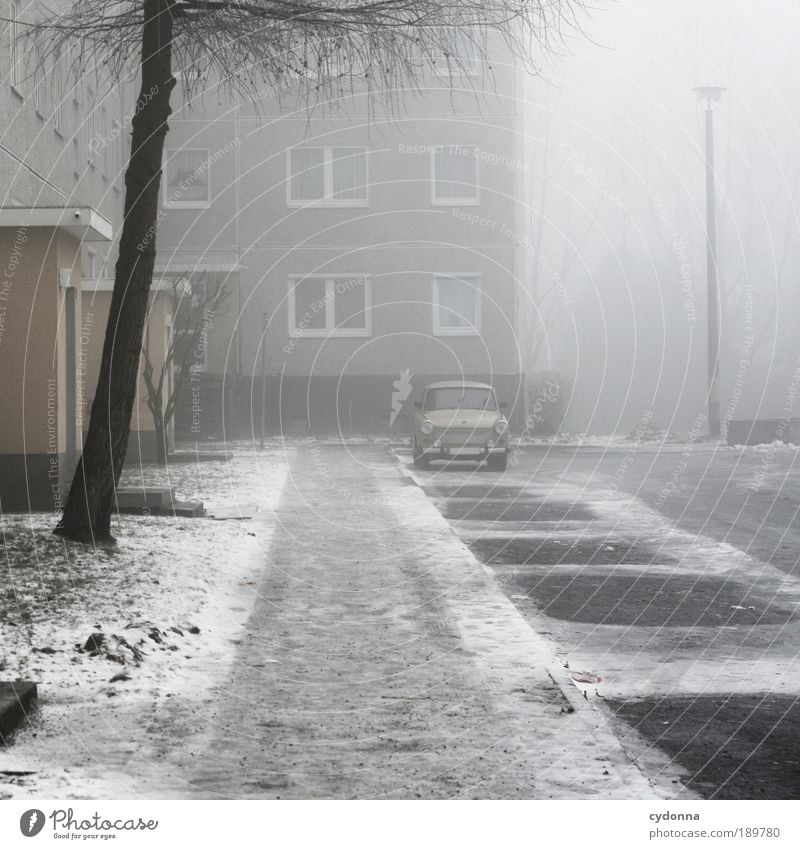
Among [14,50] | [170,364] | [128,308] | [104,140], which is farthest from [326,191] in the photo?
[128,308]

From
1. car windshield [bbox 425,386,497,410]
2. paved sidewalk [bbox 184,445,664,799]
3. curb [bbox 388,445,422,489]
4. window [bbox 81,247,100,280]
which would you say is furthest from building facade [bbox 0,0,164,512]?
window [bbox 81,247,100,280]

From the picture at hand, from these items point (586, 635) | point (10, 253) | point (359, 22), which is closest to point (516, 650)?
point (586, 635)

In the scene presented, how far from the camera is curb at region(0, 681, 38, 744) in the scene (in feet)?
18.1

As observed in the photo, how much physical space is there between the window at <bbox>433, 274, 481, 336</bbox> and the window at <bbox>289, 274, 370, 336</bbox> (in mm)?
1806

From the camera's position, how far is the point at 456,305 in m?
34.8

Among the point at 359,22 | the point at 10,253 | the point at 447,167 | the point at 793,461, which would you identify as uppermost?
the point at 447,167

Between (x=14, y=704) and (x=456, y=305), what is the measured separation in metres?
29.5

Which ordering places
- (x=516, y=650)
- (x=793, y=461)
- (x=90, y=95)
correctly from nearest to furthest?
(x=516, y=650), (x=793, y=461), (x=90, y=95)

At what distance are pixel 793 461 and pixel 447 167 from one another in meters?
15.0

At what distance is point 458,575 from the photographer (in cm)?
1029

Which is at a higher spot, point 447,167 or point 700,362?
point 447,167

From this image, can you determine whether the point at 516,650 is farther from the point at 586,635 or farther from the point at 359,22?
the point at 359,22

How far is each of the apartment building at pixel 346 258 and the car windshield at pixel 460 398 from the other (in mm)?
9893

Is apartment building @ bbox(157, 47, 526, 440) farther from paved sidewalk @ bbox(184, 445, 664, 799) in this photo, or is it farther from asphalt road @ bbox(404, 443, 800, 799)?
paved sidewalk @ bbox(184, 445, 664, 799)
